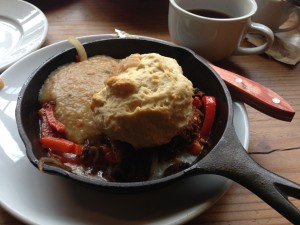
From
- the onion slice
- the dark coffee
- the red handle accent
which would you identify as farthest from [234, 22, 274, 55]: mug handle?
the onion slice

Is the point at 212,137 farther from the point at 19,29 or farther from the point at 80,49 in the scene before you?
the point at 19,29

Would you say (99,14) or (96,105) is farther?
(99,14)

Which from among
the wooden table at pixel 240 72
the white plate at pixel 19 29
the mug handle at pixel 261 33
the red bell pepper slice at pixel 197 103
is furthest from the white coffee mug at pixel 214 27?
the white plate at pixel 19 29

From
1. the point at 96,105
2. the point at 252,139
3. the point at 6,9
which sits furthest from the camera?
the point at 6,9

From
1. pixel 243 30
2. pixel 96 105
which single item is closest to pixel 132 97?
pixel 96 105

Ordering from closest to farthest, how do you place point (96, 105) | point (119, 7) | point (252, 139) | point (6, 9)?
point (96, 105), point (252, 139), point (6, 9), point (119, 7)

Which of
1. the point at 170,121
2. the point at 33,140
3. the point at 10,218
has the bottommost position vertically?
the point at 10,218

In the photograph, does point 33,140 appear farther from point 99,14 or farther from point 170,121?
point 99,14

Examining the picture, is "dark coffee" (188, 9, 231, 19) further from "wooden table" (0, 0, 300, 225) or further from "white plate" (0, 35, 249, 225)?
"white plate" (0, 35, 249, 225)
